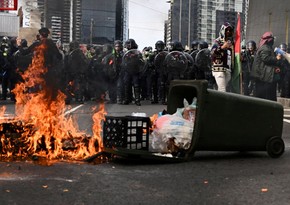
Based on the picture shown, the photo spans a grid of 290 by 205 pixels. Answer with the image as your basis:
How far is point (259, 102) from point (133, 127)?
60.1 inches

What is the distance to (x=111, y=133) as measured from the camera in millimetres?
5531

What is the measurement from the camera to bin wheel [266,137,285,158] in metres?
5.95

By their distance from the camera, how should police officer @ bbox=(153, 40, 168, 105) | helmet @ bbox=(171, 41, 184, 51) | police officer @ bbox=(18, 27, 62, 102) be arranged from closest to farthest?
police officer @ bbox=(18, 27, 62, 102), helmet @ bbox=(171, 41, 184, 51), police officer @ bbox=(153, 40, 168, 105)

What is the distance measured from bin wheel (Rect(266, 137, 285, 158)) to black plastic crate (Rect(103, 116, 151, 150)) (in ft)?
4.81

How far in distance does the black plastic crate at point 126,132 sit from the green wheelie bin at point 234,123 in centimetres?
55

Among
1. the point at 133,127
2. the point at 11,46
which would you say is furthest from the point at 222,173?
the point at 11,46

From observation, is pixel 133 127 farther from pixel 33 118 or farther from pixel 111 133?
pixel 33 118

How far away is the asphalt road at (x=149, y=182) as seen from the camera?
3961 mm

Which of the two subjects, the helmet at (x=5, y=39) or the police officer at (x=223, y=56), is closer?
the police officer at (x=223, y=56)

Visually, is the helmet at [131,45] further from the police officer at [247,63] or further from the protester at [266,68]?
the protester at [266,68]

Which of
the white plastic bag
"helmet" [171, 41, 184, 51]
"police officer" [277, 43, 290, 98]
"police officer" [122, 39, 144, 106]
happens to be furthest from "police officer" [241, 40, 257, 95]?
the white plastic bag

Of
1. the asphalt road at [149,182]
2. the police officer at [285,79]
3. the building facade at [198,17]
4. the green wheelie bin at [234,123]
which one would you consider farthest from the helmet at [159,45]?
the building facade at [198,17]

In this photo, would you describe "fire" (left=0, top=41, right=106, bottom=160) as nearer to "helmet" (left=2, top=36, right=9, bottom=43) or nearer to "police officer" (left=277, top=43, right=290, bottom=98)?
"helmet" (left=2, top=36, right=9, bottom=43)

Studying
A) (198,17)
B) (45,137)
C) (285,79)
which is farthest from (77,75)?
(198,17)
